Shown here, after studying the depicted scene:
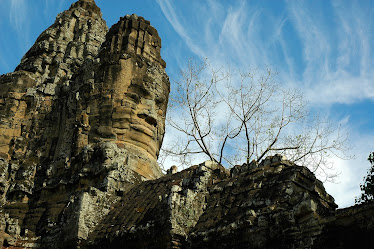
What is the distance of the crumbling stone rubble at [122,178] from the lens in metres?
6.78

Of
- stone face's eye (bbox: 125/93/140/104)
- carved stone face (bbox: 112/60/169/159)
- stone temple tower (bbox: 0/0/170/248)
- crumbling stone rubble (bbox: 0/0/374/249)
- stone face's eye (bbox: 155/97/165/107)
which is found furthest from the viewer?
stone face's eye (bbox: 155/97/165/107)

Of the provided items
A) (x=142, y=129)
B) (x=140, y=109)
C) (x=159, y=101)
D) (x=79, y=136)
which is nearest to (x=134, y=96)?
(x=140, y=109)

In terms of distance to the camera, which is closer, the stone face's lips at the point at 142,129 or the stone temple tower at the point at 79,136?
the stone temple tower at the point at 79,136

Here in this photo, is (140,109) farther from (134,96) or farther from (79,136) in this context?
(79,136)

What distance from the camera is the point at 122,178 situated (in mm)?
10859

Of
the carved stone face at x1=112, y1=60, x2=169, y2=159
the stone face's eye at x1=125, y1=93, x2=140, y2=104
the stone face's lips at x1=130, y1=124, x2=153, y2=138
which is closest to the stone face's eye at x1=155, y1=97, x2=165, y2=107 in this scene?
the carved stone face at x1=112, y1=60, x2=169, y2=159

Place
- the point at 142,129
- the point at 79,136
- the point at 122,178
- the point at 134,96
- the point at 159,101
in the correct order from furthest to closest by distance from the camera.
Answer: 1. the point at 159,101
2. the point at 134,96
3. the point at 142,129
4. the point at 79,136
5. the point at 122,178

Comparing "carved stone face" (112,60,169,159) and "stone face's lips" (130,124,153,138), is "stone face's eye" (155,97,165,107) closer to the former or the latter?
"carved stone face" (112,60,169,159)

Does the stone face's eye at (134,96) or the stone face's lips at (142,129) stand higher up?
the stone face's eye at (134,96)

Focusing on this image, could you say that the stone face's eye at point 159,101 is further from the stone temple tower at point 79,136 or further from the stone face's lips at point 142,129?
the stone face's lips at point 142,129

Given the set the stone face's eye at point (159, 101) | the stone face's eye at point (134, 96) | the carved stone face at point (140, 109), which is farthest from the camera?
the stone face's eye at point (159, 101)

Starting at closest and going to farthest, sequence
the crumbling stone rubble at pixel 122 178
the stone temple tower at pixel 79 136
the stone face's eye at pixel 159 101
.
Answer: the crumbling stone rubble at pixel 122 178 < the stone temple tower at pixel 79 136 < the stone face's eye at pixel 159 101

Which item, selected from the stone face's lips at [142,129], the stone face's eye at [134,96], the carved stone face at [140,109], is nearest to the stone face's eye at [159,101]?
the carved stone face at [140,109]

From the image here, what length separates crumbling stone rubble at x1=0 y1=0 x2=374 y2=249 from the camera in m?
6.78
